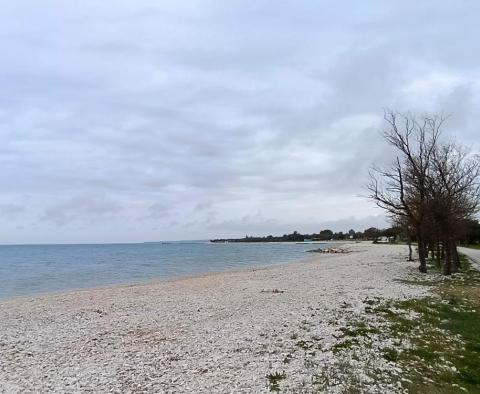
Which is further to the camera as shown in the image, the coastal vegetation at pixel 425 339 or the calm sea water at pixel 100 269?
the calm sea water at pixel 100 269

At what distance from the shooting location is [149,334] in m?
12.8

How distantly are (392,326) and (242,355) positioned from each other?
16.5ft

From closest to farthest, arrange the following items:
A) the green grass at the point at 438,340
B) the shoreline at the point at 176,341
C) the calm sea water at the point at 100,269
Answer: the green grass at the point at 438,340 < the shoreline at the point at 176,341 < the calm sea water at the point at 100,269

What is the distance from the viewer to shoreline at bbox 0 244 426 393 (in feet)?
28.1

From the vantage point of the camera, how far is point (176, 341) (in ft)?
38.7

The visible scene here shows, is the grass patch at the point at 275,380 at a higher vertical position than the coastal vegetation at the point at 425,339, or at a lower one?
lower

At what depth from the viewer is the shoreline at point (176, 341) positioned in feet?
28.1

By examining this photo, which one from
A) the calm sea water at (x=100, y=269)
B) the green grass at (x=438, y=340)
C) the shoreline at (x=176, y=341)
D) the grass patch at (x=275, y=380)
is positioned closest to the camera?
the grass patch at (x=275, y=380)

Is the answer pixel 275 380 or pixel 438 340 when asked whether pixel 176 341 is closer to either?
pixel 275 380

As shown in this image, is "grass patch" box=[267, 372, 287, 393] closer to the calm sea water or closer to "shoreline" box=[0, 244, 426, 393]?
"shoreline" box=[0, 244, 426, 393]

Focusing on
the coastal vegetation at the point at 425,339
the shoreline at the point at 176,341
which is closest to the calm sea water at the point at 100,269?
the shoreline at the point at 176,341

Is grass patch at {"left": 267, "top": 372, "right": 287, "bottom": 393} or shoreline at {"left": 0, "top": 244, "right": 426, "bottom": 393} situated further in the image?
shoreline at {"left": 0, "top": 244, "right": 426, "bottom": 393}

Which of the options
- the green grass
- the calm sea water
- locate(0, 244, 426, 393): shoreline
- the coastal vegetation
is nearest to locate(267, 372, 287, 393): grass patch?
locate(0, 244, 426, 393): shoreline

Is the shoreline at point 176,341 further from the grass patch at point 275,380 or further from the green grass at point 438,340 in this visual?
the green grass at point 438,340
